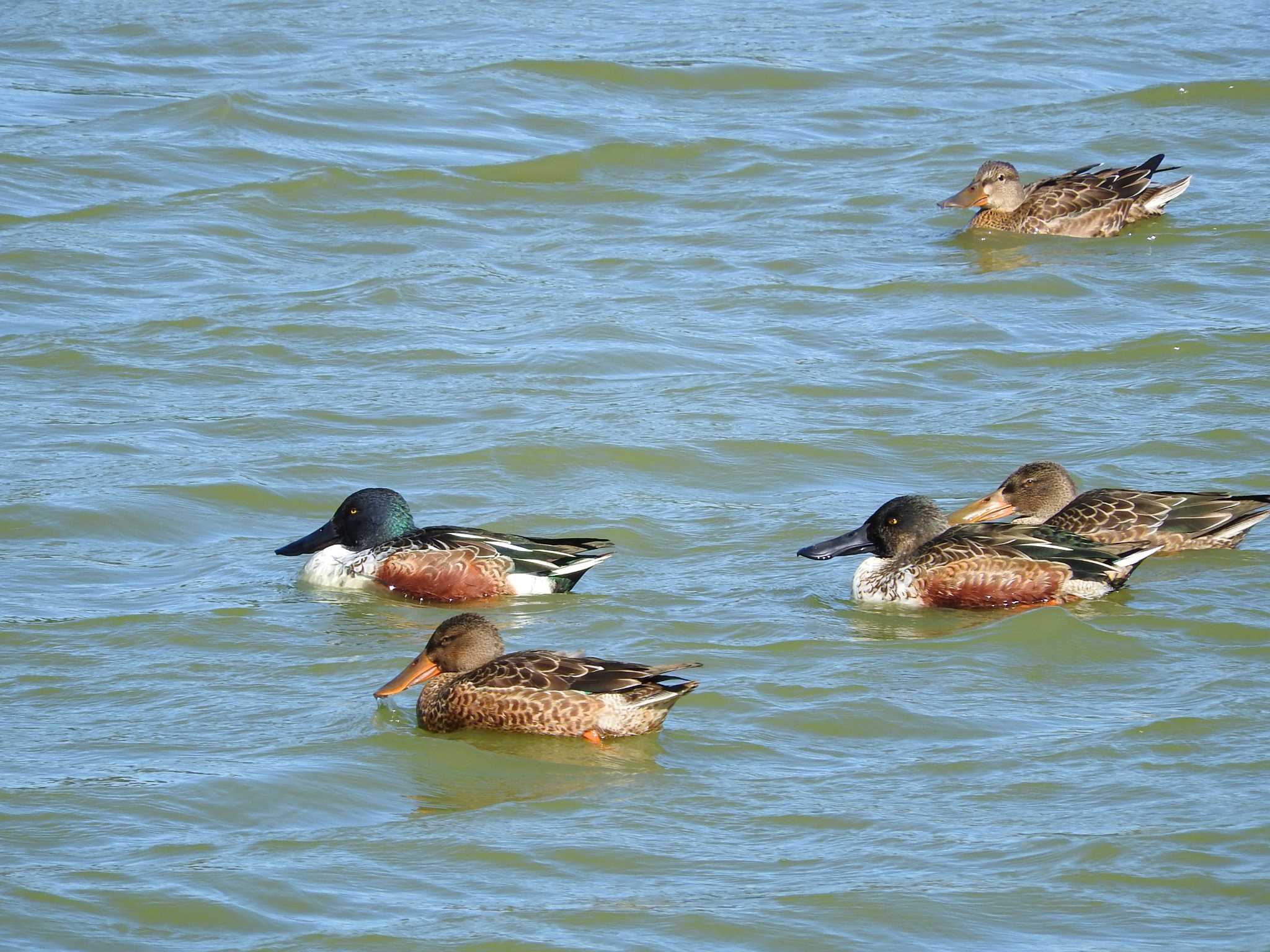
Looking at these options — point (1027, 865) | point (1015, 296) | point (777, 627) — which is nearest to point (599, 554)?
point (777, 627)

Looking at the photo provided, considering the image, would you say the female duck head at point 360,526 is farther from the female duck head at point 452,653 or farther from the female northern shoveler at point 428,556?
the female duck head at point 452,653

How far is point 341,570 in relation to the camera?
9609 mm

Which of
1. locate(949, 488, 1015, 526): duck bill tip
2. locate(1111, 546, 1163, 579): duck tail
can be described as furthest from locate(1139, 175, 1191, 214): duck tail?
locate(1111, 546, 1163, 579): duck tail

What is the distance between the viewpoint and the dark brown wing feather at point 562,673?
24.2 ft

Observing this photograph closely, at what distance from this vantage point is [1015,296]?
45.8ft

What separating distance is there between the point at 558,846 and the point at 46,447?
5.52 meters

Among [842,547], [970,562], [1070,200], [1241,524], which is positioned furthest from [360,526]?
[1070,200]

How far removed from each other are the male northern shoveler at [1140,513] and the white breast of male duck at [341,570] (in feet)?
9.99

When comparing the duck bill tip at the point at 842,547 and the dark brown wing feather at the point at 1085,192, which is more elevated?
the dark brown wing feather at the point at 1085,192

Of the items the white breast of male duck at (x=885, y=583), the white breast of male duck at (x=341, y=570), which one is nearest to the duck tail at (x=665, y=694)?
the white breast of male duck at (x=885, y=583)

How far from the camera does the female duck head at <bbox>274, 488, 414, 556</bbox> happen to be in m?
9.68

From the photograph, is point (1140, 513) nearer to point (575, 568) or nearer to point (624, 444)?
point (575, 568)

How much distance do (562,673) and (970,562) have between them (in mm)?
2390

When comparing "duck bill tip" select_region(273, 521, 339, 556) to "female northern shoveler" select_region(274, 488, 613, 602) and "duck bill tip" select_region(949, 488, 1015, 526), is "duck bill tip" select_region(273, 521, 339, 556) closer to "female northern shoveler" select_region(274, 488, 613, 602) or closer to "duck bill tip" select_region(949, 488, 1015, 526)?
"female northern shoveler" select_region(274, 488, 613, 602)
